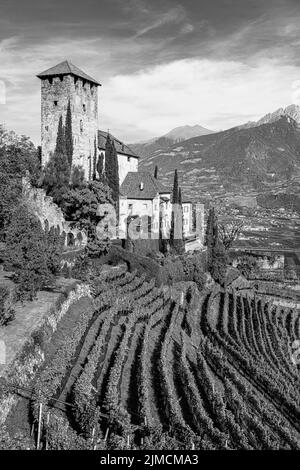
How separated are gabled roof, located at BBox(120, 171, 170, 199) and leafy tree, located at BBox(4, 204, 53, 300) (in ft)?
59.8

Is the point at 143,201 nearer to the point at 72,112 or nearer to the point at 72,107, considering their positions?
the point at 72,112

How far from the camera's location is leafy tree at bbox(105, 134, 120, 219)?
52.5 m

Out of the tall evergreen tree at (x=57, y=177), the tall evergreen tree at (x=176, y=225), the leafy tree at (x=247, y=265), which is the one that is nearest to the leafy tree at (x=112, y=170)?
the tall evergreen tree at (x=57, y=177)

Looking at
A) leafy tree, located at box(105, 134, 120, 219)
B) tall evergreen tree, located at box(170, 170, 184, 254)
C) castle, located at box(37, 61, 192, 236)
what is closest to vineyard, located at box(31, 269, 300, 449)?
leafy tree, located at box(105, 134, 120, 219)

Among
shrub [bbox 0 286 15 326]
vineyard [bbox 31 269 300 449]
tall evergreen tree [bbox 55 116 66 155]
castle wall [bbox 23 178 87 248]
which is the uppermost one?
tall evergreen tree [bbox 55 116 66 155]

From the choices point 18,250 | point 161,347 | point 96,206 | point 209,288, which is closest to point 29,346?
point 161,347

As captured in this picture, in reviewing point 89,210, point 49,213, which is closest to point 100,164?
point 49,213

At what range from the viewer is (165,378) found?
971 inches

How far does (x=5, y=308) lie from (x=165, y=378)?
9152 millimetres

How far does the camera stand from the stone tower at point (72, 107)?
175ft

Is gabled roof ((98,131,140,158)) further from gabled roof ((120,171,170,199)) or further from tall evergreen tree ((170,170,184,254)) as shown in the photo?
tall evergreen tree ((170,170,184,254))

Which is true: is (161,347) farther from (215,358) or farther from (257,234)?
(257,234)

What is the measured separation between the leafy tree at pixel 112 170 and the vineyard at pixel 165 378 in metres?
12.3

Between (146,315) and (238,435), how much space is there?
1577 centimetres
